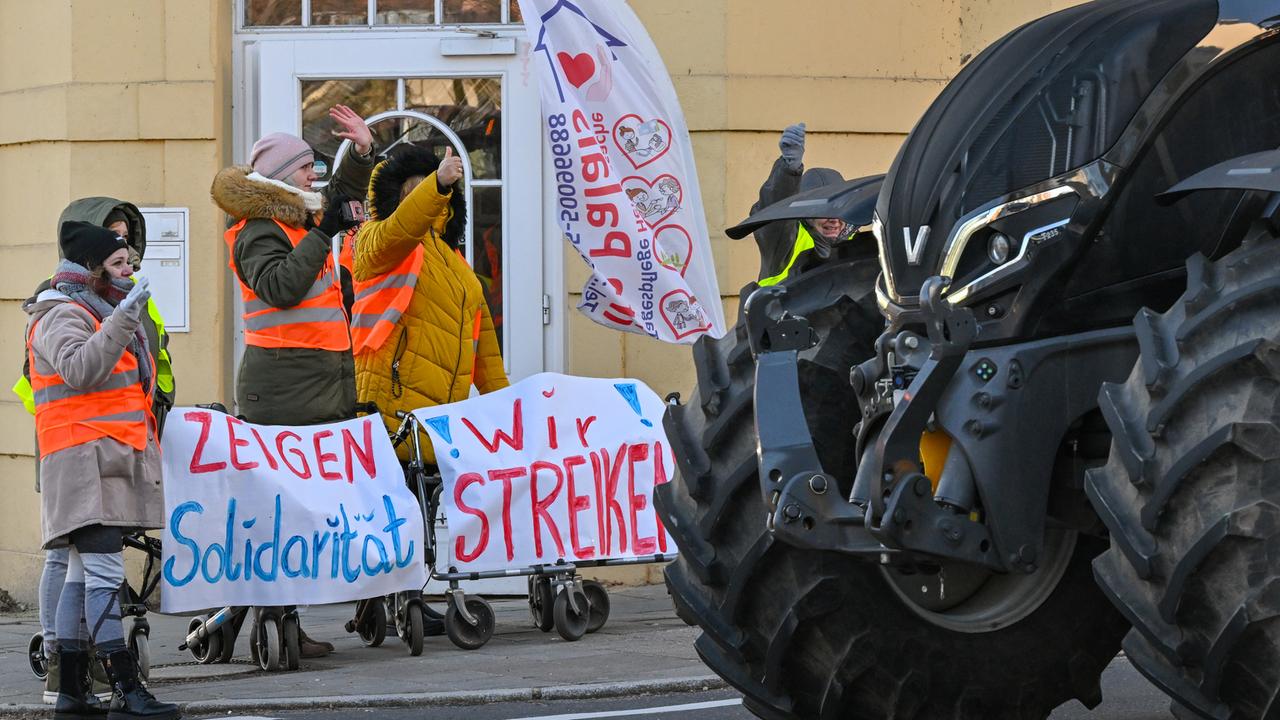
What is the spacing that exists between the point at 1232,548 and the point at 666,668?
173 inches

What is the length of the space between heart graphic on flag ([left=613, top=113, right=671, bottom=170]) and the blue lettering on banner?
1916mm

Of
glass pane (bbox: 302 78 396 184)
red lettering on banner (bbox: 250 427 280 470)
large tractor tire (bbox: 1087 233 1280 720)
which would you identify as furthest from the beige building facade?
large tractor tire (bbox: 1087 233 1280 720)

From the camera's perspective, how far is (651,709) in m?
6.91

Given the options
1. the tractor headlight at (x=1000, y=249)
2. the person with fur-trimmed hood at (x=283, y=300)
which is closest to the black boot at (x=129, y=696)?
the person with fur-trimmed hood at (x=283, y=300)

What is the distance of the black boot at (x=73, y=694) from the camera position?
721cm

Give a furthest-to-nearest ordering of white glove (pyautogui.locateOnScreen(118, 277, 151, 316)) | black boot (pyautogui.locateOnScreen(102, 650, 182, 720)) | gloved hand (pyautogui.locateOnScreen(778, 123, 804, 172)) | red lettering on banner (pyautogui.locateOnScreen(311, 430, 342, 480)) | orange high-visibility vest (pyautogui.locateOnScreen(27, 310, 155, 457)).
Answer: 1. gloved hand (pyautogui.locateOnScreen(778, 123, 804, 172))
2. red lettering on banner (pyautogui.locateOnScreen(311, 430, 342, 480))
3. orange high-visibility vest (pyautogui.locateOnScreen(27, 310, 155, 457))
4. white glove (pyautogui.locateOnScreen(118, 277, 151, 316))
5. black boot (pyautogui.locateOnScreen(102, 650, 182, 720))

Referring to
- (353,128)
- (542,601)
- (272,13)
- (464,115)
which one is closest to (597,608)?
A: (542,601)

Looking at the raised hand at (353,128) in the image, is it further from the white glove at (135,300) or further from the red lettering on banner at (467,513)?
the white glove at (135,300)

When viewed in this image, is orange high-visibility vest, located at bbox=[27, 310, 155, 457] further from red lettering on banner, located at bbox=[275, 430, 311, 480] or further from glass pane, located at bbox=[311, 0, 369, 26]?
glass pane, located at bbox=[311, 0, 369, 26]

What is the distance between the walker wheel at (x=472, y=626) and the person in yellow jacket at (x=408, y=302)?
775mm

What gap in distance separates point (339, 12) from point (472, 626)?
386cm

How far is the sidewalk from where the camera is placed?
727cm

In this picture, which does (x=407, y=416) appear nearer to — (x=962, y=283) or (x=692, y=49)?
(x=692, y=49)

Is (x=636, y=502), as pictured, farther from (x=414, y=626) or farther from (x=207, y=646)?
(x=207, y=646)
